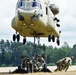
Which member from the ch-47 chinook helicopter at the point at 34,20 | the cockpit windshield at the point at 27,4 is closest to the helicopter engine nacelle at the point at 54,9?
the ch-47 chinook helicopter at the point at 34,20

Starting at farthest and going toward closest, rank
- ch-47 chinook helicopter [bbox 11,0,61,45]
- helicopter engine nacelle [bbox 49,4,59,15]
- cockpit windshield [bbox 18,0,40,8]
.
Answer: helicopter engine nacelle [bbox 49,4,59,15] < cockpit windshield [bbox 18,0,40,8] < ch-47 chinook helicopter [bbox 11,0,61,45]

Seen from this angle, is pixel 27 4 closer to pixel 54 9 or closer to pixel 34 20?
pixel 34 20

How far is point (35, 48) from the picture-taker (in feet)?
204

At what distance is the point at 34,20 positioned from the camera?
5741 centimetres

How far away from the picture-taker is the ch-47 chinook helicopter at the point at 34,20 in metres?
56.9

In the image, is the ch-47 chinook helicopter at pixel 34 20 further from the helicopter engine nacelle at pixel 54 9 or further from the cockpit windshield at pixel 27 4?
the helicopter engine nacelle at pixel 54 9

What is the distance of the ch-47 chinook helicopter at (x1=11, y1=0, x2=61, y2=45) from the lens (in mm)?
56938

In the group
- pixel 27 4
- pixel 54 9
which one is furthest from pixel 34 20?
pixel 54 9

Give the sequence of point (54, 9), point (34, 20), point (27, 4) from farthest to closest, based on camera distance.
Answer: point (54, 9) → point (27, 4) → point (34, 20)

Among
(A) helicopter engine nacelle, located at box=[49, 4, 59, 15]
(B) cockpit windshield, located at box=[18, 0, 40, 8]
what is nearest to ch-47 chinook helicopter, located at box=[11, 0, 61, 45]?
(B) cockpit windshield, located at box=[18, 0, 40, 8]

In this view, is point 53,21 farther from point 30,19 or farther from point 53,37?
point 30,19

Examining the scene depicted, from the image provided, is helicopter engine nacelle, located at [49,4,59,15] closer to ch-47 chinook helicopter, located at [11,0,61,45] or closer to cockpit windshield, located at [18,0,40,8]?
ch-47 chinook helicopter, located at [11,0,61,45]

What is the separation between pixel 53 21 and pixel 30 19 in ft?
39.0

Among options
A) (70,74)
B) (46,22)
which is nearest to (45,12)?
(46,22)
